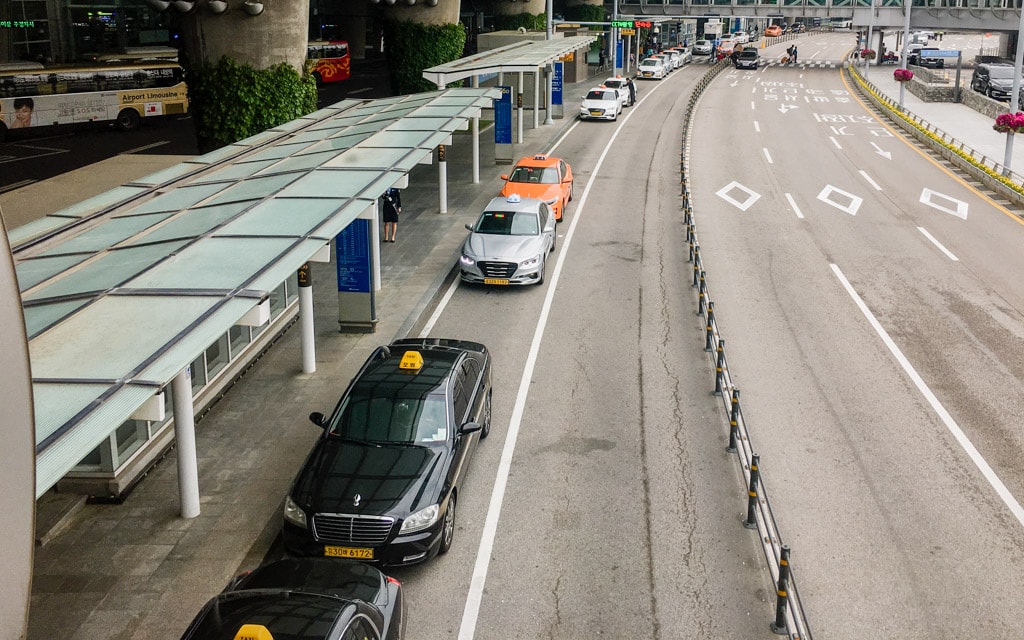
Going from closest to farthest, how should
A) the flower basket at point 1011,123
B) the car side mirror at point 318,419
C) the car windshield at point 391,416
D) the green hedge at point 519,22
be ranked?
the car windshield at point 391,416 → the car side mirror at point 318,419 → the flower basket at point 1011,123 → the green hedge at point 519,22

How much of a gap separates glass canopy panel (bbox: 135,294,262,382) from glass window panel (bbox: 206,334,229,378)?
4.62 metres

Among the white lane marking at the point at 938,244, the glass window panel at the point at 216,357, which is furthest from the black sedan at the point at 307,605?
the white lane marking at the point at 938,244

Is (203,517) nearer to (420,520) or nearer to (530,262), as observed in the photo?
(420,520)

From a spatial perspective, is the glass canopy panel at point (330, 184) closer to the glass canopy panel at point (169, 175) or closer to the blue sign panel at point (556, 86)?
the glass canopy panel at point (169, 175)

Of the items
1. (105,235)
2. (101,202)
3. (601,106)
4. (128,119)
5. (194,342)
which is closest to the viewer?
(194,342)

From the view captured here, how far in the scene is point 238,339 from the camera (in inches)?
628

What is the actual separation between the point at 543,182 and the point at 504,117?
7.71 meters

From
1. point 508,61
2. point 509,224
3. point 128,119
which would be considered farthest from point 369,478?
point 128,119

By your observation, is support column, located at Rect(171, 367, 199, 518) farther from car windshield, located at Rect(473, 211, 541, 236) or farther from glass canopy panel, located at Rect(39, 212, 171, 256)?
car windshield, located at Rect(473, 211, 541, 236)

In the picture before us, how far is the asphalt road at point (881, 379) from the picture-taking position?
10719mm

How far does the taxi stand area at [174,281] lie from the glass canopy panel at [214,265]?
2cm

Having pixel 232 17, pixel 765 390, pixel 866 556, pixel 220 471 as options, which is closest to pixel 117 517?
pixel 220 471

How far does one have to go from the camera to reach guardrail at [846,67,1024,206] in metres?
31.4

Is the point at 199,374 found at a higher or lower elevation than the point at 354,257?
lower
